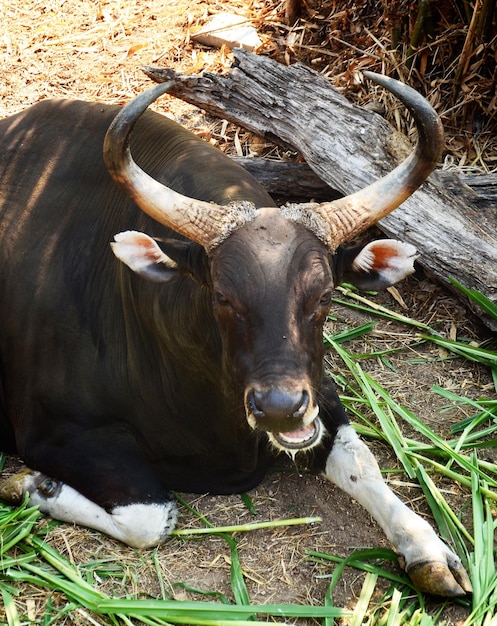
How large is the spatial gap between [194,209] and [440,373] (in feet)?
8.56

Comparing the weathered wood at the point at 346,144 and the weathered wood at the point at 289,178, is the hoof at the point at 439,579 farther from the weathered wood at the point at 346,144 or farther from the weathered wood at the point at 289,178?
the weathered wood at the point at 289,178

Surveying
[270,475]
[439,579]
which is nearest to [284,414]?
[439,579]

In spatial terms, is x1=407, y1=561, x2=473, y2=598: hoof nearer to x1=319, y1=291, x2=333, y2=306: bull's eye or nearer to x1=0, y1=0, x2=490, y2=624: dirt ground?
x1=0, y1=0, x2=490, y2=624: dirt ground

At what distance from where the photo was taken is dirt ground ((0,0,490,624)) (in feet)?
15.8

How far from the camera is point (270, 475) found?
551 cm

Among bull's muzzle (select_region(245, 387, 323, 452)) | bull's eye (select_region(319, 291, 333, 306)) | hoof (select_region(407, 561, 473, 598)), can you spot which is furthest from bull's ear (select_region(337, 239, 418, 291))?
hoof (select_region(407, 561, 473, 598))

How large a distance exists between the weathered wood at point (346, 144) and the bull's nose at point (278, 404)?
8.43ft

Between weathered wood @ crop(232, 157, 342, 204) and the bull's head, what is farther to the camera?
weathered wood @ crop(232, 157, 342, 204)

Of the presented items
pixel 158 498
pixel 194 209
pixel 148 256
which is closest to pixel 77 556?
pixel 158 498

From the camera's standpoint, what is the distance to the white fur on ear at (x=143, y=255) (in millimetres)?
4449

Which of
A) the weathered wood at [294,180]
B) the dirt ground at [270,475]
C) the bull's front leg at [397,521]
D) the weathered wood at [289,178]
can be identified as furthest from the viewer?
the weathered wood at [289,178]

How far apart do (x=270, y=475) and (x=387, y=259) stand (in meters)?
1.64

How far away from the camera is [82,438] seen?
525cm

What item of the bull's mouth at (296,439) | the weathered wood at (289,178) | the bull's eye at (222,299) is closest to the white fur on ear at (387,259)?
the bull's eye at (222,299)
